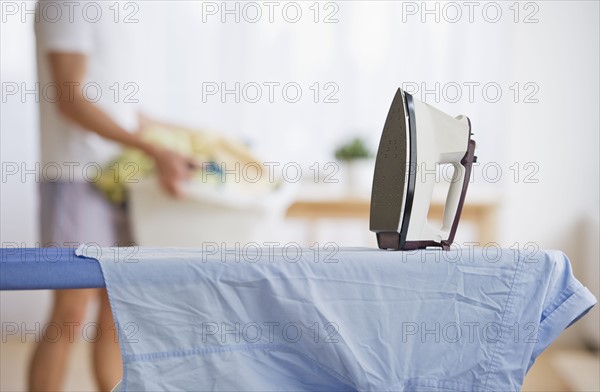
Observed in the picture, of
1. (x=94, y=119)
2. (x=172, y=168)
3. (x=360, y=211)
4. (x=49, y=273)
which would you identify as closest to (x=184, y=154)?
(x=172, y=168)

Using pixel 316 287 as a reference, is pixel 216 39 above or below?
above

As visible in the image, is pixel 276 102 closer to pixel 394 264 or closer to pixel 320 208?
pixel 320 208

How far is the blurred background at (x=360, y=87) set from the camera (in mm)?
3236

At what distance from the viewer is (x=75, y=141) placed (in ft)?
5.89

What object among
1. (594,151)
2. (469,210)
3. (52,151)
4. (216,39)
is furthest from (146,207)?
(594,151)

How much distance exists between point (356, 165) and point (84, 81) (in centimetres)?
134

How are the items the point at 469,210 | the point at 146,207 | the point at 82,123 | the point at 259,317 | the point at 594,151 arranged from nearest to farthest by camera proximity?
the point at 259,317
the point at 82,123
the point at 146,207
the point at 469,210
the point at 594,151

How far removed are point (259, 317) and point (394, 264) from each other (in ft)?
0.64

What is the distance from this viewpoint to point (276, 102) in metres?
3.33

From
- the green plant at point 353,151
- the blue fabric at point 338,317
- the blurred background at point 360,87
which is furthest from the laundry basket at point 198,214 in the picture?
the blurred background at point 360,87

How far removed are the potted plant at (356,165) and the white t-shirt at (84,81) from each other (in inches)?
46.1

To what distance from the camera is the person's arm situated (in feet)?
5.65

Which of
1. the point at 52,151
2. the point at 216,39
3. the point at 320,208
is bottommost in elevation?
the point at 320,208

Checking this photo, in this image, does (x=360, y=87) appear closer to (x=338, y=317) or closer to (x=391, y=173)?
(x=391, y=173)
